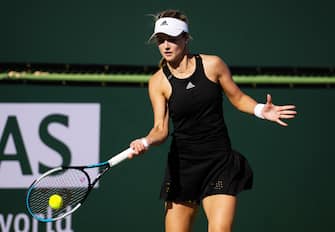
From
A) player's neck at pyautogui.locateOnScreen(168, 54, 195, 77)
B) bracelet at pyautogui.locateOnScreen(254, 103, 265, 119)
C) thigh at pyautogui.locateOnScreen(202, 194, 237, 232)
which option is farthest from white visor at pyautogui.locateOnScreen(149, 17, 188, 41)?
thigh at pyautogui.locateOnScreen(202, 194, 237, 232)

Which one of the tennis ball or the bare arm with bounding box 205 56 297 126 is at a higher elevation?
the bare arm with bounding box 205 56 297 126

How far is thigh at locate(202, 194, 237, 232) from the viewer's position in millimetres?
3545

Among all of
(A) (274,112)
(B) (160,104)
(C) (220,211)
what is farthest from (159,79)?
(C) (220,211)

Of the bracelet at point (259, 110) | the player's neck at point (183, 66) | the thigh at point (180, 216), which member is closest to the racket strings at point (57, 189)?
the thigh at point (180, 216)

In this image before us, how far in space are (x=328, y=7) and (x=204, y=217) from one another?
1459 millimetres

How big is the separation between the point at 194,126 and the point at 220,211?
409 millimetres

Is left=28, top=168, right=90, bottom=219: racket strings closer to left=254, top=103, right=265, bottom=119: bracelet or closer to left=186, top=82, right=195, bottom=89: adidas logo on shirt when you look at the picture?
left=186, top=82, right=195, bottom=89: adidas logo on shirt

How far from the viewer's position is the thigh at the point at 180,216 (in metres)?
3.77

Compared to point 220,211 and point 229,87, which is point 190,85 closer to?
point 229,87

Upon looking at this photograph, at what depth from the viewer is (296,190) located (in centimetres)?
481

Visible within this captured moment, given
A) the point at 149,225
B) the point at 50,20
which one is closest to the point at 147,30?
the point at 50,20

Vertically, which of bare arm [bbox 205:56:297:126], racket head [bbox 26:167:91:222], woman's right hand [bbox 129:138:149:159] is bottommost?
racket head [bbox 26:167:91:222]

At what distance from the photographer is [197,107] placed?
3654mm

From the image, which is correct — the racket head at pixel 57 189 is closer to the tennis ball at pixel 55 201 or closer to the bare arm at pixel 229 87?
the tennis ball at pixel 55 201
